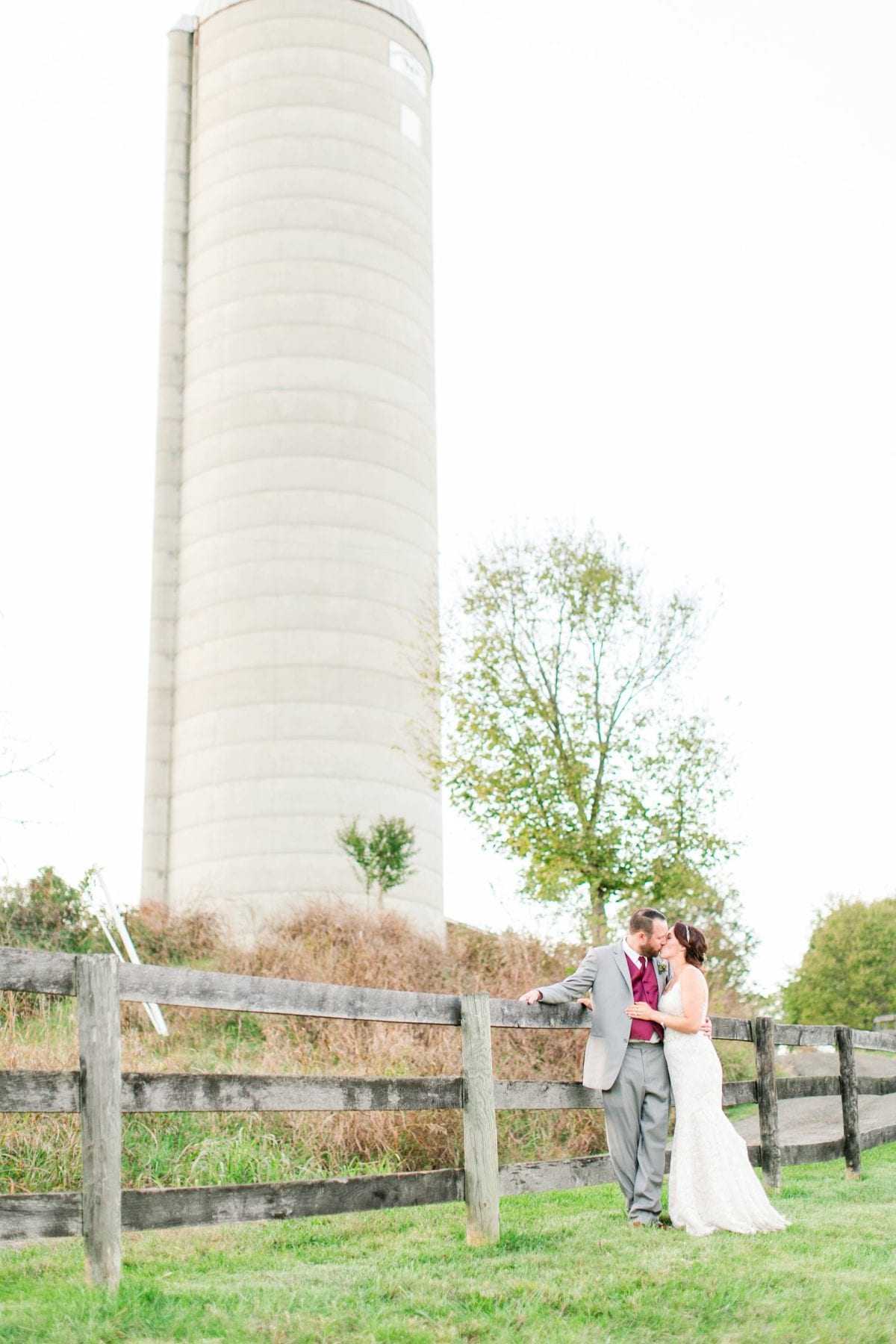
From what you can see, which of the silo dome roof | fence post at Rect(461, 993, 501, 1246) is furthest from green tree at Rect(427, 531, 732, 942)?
the silo dome roof

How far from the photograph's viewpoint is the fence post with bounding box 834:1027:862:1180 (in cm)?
1068

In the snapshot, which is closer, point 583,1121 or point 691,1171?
point 691,1171

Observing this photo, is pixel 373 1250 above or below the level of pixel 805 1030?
below

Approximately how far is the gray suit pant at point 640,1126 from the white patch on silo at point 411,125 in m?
40.3

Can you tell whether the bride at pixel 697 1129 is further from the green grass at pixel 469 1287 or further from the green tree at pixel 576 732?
the green tree at pixel 576 732

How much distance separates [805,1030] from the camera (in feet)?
34.5

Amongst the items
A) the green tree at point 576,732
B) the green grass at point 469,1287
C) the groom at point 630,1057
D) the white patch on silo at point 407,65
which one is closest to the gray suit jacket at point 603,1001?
the groom at point 630,1057

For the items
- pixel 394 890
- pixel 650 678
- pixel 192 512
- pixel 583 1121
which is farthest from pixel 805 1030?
pixel 192 512

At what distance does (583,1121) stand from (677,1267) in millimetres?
6361

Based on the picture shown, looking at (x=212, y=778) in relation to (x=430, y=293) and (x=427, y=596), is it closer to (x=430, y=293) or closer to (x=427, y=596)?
(x=427, y=596)

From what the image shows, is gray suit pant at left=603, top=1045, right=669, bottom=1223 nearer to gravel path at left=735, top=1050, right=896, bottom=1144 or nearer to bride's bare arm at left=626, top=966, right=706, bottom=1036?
bride's bare arm at left=626, top=966, right=706, bottom=1036

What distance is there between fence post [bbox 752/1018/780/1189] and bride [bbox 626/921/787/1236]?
1.90m

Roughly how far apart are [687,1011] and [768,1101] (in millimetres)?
2382

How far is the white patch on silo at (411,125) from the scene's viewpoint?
43375 mm
